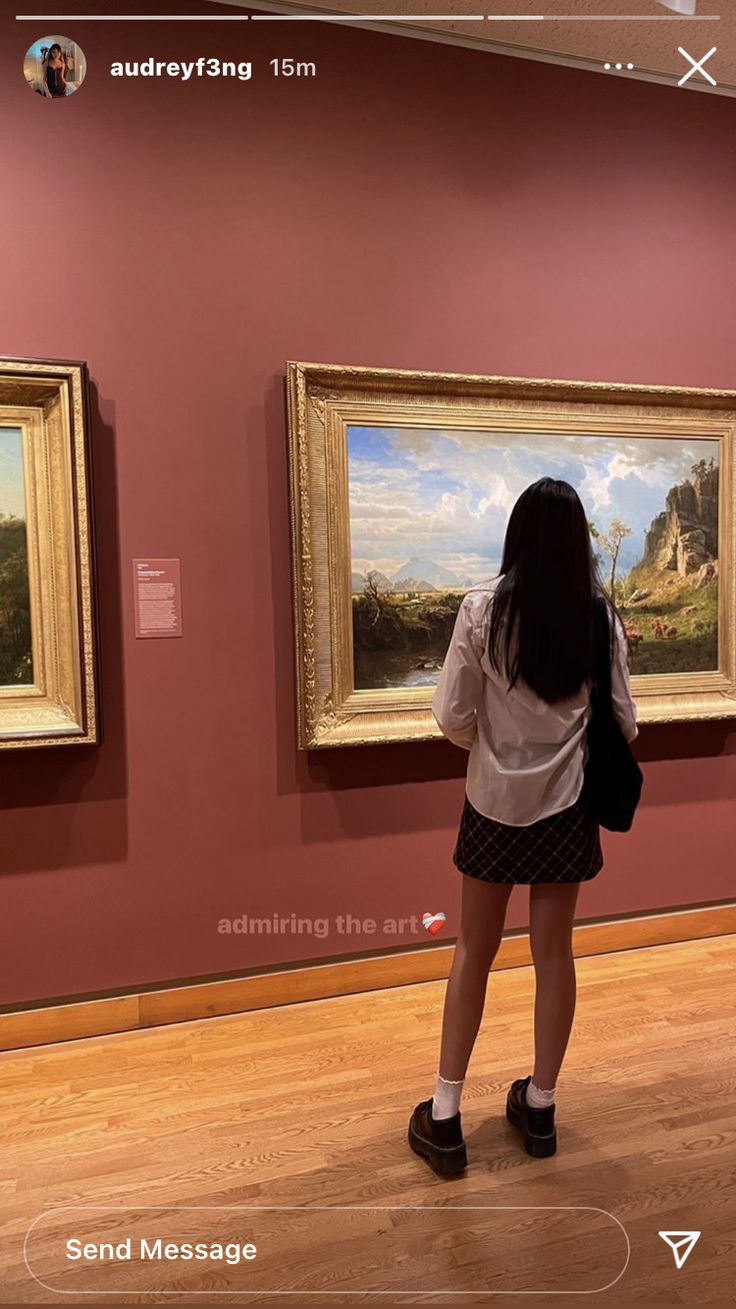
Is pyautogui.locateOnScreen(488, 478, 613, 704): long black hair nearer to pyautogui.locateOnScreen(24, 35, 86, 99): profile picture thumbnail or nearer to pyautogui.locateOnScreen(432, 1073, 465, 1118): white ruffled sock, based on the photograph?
pyautogui.locateOnScreen(432, 1073, 465, 1118): white ruffled sock

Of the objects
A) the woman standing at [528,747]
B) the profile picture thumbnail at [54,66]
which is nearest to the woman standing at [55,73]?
the profile picture thumbnail at [54,66]

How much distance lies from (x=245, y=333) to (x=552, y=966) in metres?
2.21

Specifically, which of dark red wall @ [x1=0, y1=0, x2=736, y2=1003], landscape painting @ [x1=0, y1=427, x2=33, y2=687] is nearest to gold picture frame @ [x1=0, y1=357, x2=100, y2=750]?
landscape painting @ [x1=0, y1=427, x2=33, y2=687]

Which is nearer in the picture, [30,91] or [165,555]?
[30,91]

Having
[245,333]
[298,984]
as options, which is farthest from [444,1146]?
[245,333]

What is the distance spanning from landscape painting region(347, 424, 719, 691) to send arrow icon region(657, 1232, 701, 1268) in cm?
176

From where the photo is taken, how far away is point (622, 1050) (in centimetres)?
263

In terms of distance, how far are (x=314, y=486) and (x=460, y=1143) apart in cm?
203

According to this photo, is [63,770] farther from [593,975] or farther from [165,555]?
[593,975]

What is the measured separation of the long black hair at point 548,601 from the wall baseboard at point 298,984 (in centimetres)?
164

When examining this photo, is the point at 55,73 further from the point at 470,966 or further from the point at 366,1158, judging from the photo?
the point at 366,1158

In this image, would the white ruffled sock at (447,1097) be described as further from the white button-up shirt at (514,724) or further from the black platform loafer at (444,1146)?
the white button-up shirt at (514,724)

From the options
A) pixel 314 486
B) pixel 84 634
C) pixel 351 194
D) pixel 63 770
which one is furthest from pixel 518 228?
pixel 63 770

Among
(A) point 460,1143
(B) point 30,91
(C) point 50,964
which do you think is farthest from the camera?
(C) point 50,964
